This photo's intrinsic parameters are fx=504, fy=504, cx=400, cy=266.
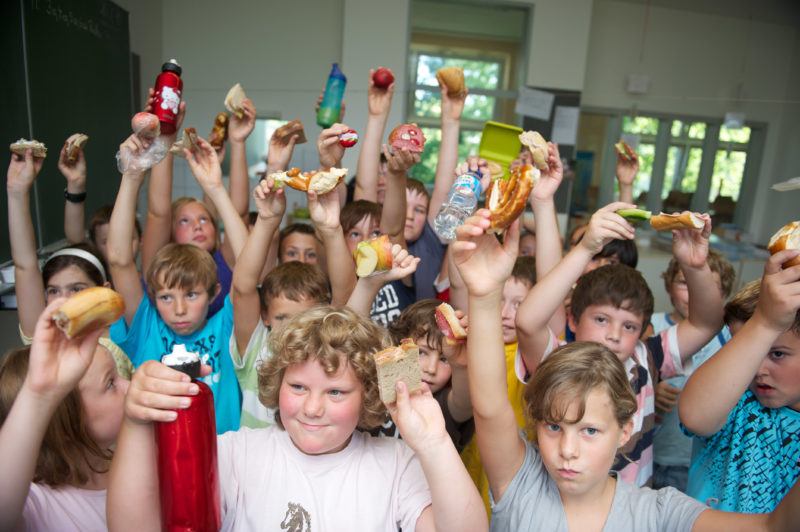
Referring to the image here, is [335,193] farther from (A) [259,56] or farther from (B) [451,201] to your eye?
(A) [259,56]

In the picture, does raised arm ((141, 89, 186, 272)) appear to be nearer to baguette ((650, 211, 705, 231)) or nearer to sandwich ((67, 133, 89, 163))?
sandwich ((67, 133, 89, 163))

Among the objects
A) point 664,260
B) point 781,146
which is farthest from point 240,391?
point 781,146

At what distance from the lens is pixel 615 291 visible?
1.30 m

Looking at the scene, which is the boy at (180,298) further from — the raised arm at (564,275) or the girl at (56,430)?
the raised arm at (564,275)

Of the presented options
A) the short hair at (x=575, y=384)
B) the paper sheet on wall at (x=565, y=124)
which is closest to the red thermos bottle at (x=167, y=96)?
the short hair at (x=575, y=384)

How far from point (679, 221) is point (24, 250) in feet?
5.46

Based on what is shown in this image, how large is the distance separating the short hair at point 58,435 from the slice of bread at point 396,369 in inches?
22.2

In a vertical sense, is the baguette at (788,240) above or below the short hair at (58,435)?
above

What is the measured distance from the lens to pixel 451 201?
1197 millimetres

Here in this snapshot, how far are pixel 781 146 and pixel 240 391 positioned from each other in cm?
604

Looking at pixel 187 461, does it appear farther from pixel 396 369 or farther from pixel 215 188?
pixel 215 188

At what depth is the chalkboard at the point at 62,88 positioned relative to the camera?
2008 millimetres

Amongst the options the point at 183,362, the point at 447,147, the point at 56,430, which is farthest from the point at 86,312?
the point at 447,147

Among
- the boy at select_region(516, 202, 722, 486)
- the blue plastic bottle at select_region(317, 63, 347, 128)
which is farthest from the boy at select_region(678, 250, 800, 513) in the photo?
the blue plastic bottle at select_region(317, 63, 347, 128)
